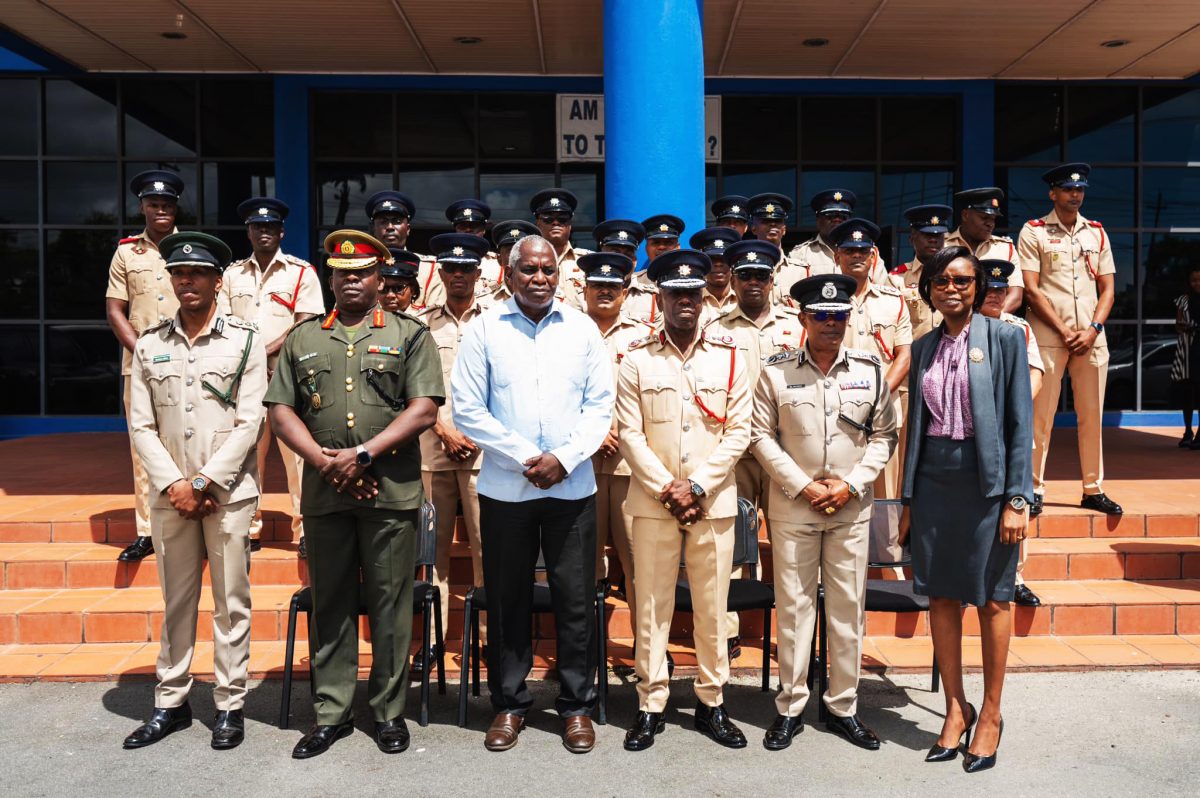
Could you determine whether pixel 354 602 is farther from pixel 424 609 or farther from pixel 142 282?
pixel 142 282

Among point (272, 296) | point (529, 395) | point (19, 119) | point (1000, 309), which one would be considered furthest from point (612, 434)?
point (19, 119)

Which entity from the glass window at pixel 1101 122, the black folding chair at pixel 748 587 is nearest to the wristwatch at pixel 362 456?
the black folding chair at pixel 748 587

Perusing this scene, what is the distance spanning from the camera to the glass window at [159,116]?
434 inches

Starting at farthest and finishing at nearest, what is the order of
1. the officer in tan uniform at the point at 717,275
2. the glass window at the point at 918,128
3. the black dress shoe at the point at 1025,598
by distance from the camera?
the glass window at the point at 918,128, the officer in tan uniform at the point at 717,275, the black dress shoe at the point at 1025,598

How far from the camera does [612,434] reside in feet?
16.0

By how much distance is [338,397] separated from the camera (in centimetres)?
406

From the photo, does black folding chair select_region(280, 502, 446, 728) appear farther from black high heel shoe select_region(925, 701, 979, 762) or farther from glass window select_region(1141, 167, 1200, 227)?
glass window select_region(1141, 167, 1200, 227)

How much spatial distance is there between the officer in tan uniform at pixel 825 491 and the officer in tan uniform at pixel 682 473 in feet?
0.67

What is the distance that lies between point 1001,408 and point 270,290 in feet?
13.3

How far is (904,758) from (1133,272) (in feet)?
31.9

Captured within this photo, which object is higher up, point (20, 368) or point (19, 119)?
point (19, 119)

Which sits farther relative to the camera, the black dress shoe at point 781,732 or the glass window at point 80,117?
the glass window at point 80,117

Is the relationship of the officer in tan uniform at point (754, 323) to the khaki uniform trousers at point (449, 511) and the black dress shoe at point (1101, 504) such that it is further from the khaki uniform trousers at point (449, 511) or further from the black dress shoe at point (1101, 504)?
the black dress shoe at point (1101, 504)

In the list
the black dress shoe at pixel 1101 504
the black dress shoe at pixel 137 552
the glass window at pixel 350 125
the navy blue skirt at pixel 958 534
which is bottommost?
the black dress shoe at pixel 137 552
